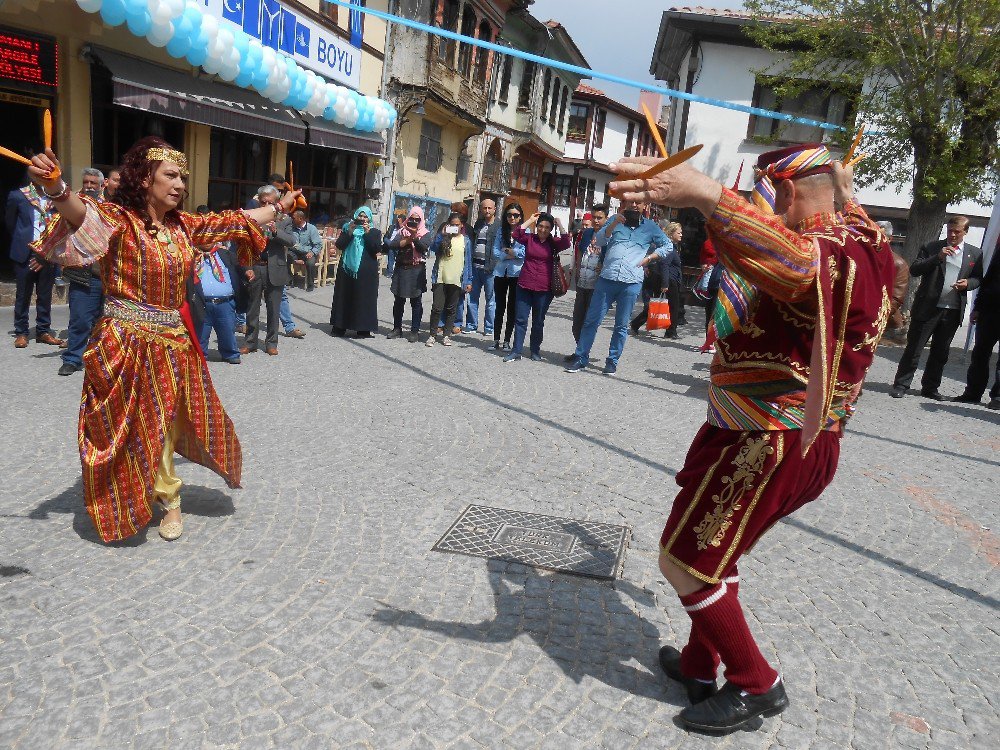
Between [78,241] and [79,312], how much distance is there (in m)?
3.98

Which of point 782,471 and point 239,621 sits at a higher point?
point 782,471

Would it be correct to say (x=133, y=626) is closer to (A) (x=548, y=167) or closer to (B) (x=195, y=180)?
(B) (x=195, y=180)

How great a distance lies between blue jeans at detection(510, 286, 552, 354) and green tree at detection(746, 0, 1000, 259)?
593cm

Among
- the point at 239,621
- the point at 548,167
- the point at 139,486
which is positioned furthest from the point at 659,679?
the point at 548,167

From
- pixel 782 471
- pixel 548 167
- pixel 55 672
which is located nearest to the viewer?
pixel 782 471

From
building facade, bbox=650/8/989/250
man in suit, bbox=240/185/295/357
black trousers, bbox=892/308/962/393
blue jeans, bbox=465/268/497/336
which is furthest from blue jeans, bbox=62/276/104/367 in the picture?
building facade, bbox=650/8/989/250

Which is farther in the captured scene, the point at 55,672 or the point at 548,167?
the point at 548,167

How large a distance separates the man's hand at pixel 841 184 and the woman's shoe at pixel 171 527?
319 cm

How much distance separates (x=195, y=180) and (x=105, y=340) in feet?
33.5

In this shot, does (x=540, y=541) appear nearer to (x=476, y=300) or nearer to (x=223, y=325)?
(x=223, y=325)

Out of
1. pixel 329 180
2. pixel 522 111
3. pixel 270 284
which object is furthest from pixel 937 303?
pixel 522 111

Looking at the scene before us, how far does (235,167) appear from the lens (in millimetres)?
14398

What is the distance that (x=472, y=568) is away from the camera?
3.86 m

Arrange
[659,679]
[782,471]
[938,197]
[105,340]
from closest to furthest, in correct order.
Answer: [782,471]
[659,679]
[105,340]
[938,197]
